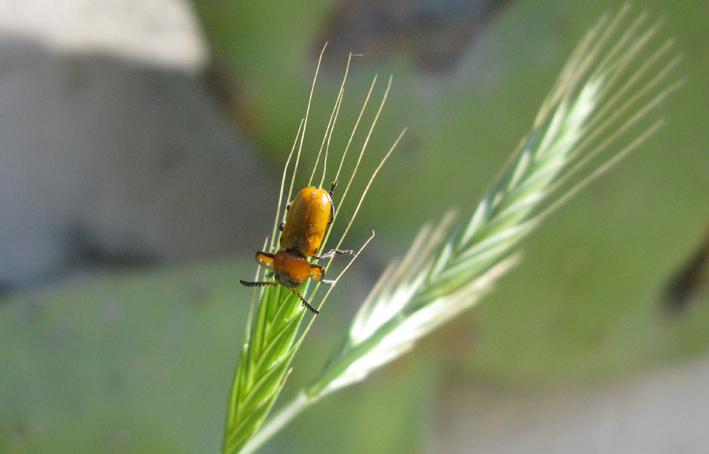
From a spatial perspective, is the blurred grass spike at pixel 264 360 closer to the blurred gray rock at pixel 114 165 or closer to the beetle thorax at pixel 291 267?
the beetle thorax at pixel 291 267

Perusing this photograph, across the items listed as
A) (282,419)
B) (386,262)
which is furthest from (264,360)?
(386,262)

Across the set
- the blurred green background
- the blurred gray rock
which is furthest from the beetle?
the blurred gray rock

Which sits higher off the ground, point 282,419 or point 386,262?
point 386,262

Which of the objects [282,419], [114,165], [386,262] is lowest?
[282,419]

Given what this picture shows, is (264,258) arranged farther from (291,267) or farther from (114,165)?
(114,165)

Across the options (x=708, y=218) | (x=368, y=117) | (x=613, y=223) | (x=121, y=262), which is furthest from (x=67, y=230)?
(x=708, y=218)

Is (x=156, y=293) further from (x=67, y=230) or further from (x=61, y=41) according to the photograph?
(x=61, y=41)

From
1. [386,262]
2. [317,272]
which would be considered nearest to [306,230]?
[317,272]

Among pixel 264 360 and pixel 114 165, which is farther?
pixel 114 165

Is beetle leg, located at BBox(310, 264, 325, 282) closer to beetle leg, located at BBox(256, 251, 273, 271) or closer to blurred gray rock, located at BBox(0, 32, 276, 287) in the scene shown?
beetle leg, located at BBox(256, 251, 273, 271)
